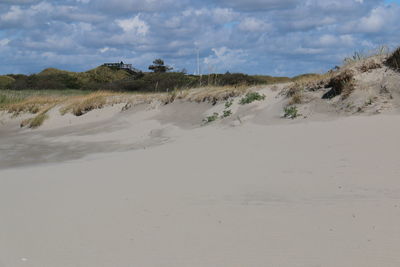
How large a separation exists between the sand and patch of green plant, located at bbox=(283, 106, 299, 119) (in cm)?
42

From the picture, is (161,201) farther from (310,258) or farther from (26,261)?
(310,258)

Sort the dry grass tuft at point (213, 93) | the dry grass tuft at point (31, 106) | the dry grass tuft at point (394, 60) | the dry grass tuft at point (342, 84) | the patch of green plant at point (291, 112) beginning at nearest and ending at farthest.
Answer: the patch of green plant at point (291, 112), the dry grass tuft at point (342, 84), the dry grass tuft at point (394, 60), the dry grass tuft at point (213, 93), the dry grass tuft at point (31, 106)

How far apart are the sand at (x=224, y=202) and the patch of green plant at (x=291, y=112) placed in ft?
1.37

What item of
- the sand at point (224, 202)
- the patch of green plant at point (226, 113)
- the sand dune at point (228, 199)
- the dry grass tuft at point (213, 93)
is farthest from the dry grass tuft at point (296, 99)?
the dry grass tuft at point (213, 93)

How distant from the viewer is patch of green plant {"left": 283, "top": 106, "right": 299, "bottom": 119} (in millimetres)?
10680

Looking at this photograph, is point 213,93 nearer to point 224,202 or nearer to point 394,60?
point 394,60

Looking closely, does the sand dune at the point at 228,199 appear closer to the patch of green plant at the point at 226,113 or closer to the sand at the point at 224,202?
the sand at the point at 224,202

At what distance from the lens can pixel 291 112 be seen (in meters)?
10.8

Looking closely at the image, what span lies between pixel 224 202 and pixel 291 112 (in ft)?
18.5

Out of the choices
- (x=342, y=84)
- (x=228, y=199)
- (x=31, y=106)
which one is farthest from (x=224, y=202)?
(x=31, y=106)

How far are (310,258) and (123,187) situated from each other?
322cm

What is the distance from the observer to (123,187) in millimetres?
6648

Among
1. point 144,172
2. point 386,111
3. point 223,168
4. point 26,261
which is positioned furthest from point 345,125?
point 26,261

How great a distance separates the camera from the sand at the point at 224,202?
165 inches
